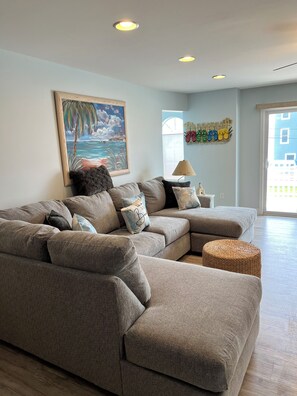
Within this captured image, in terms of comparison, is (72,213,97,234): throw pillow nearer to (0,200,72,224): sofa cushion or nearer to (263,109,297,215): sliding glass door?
(0,200,72,224): sofa cushion

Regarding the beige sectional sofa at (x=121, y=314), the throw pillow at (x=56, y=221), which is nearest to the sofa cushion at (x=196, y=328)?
the beige sectional sofa at (x=121, y=314)

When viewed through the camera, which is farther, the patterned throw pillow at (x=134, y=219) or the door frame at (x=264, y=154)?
the door frame at (x=264, y=154)

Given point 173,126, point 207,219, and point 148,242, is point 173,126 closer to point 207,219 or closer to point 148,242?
point 207,219

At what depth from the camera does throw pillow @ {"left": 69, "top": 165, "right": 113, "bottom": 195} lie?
334 centimetres

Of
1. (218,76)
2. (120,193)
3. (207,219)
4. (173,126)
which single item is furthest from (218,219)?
(173,126)

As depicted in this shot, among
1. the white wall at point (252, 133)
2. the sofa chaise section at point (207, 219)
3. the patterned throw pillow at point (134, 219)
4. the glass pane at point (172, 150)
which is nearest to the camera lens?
the patterned throw pillow at point (134, 219)

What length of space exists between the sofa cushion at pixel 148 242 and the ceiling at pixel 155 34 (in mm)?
1793

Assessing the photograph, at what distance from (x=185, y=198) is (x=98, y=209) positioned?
1406 millimetres

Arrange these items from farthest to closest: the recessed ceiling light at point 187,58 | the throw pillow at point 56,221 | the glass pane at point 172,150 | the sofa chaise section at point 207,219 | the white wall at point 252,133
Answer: the glass pane at point 172,150
the white wall at point 252,133
the sofa chaise section at point 207,219
the recessed ceiling light at point 187,58
the throw pillow at point 56,221

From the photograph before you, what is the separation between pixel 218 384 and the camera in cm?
129

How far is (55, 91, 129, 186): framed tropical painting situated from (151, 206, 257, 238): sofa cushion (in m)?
1.01

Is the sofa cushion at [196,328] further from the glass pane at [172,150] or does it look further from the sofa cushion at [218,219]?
the glass pane at [172,150]

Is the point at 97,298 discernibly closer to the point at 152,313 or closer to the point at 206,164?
the point at 152,313

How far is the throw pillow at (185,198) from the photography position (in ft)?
13.4
